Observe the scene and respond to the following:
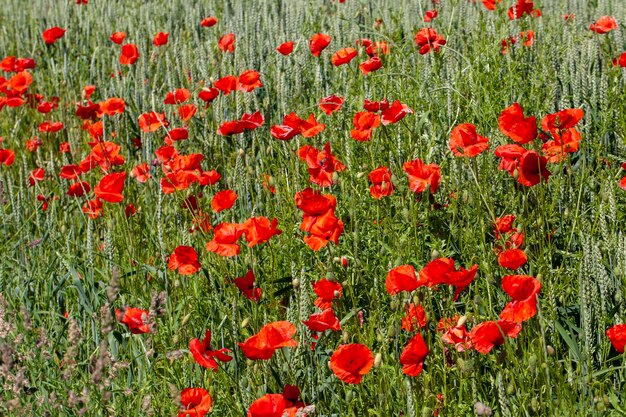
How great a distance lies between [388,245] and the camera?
2301mm

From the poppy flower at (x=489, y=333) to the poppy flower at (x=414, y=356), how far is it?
10 cm

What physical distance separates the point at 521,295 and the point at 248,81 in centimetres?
148

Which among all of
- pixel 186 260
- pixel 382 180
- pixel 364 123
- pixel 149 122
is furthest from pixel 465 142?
pixel 149 122

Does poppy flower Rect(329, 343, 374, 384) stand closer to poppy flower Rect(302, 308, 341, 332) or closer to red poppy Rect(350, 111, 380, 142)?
poppy flower Rect(302, 308, 341, 332)

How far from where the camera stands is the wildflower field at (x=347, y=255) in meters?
1.71

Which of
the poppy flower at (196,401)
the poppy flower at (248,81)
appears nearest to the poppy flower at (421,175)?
the poppy flower at (196,401)

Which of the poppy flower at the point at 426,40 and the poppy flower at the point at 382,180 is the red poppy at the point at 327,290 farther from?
the poppy flower at the point at 426,40

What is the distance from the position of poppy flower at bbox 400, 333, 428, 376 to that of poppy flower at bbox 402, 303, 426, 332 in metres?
0.22

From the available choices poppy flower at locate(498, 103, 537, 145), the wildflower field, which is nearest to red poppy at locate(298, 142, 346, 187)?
the wildflower field

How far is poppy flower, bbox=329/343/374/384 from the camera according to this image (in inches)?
62.6

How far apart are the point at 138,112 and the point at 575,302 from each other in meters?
2.26

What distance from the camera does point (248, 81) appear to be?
2840 mm

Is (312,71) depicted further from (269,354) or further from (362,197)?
(269,354)

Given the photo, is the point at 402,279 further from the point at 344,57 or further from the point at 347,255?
the point at 344,57
